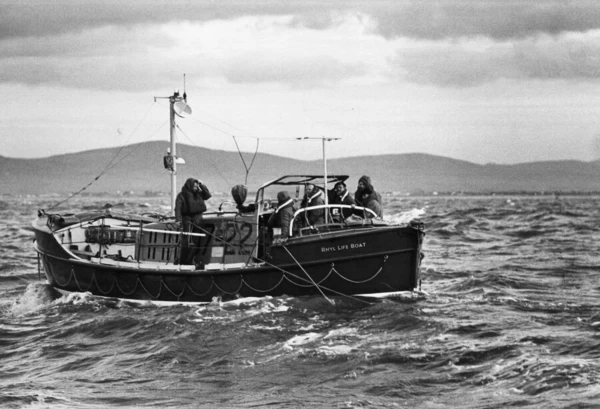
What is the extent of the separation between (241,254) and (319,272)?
234 cm

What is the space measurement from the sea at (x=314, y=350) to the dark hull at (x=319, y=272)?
0.88 ft

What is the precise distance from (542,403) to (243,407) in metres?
3.97

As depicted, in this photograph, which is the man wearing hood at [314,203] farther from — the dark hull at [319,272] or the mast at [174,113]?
the mast at [174,113]

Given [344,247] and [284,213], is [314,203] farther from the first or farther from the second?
[344,247]

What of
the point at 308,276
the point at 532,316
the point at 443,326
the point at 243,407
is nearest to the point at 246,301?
the point at 308,276

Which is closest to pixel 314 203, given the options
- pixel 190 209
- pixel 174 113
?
pixel 190 209

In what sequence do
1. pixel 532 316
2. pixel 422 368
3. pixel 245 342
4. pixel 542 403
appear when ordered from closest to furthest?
pixel 542 403
pixel 422 368
pixel 245 342
pixel 532 316

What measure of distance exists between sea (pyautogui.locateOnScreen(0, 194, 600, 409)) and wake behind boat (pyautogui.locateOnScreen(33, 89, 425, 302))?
0.36 m

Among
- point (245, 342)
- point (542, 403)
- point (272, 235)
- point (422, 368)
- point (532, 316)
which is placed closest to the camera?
point (542, 403)

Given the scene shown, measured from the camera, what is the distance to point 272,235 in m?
20.4

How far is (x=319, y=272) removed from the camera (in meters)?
19.2

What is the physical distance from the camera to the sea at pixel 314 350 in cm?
1280

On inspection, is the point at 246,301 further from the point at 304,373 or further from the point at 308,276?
the point at 304,373

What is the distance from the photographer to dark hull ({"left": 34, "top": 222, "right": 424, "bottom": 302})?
61.8 feet
